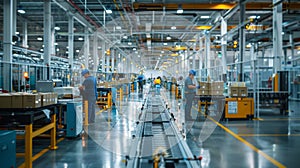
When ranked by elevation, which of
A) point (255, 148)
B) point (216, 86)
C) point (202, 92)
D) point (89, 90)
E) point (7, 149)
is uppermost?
point (216, 86)

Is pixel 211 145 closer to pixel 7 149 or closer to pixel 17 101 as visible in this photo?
pixel 17 101

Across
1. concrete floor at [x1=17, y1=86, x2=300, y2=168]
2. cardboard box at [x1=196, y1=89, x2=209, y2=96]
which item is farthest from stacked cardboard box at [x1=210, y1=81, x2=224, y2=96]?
concrete floor at [x1=17, y1=86, x2=300, y2=168]

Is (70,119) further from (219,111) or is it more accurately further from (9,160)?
(219,111)

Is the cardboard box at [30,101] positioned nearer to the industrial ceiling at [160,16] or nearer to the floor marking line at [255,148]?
the floor marking line at [255,148]

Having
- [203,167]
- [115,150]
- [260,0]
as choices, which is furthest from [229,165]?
[260,0]

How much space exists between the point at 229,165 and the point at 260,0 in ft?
42.1

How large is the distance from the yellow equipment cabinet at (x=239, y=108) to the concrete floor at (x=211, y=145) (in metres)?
0.53

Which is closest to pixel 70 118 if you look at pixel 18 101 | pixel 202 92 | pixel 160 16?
pixel 18 101

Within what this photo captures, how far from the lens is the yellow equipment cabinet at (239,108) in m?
10.3

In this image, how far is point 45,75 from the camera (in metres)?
11.7

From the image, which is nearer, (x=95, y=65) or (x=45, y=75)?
(x=45, y=75)

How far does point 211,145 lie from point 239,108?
4360 millimetres

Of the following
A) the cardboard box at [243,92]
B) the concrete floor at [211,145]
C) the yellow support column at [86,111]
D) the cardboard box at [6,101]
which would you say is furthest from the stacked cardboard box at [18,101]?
the cardboard box at [243,92]

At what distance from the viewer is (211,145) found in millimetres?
6461
